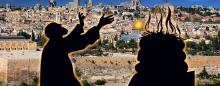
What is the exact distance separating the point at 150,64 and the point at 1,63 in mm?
17376

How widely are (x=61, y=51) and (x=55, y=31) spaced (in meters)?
0.03

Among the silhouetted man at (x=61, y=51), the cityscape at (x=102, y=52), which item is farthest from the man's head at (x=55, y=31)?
the cityscape at (x=102, y=52)

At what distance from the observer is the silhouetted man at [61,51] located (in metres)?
1.04

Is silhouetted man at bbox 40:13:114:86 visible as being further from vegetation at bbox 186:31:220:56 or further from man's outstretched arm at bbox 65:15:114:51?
vegetation at bbox 186:31:220:56

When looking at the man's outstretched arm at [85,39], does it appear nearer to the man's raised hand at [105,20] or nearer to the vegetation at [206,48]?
the man's raised hand at [105,20]

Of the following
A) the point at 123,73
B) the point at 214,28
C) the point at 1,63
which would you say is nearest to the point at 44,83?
the point at 1,63

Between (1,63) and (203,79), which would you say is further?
(1,63)

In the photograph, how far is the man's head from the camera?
3.49 feet

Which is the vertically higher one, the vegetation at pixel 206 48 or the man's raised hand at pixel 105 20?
the man's raised hand at pixel 105 20

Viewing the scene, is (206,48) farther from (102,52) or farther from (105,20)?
(105,20)

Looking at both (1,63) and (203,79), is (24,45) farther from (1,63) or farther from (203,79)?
(203,79)

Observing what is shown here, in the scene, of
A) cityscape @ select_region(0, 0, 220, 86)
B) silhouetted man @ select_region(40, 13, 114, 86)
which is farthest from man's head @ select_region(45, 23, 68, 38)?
cityscape @ select_region(0, 0, 220, 86)

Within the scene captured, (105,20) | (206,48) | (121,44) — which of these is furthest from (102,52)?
(105,20)

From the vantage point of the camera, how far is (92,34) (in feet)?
3.52
